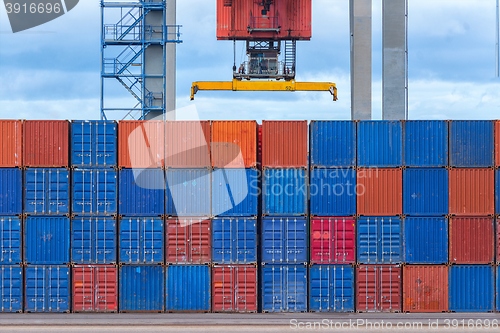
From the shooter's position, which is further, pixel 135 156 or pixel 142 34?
pixel 142 34

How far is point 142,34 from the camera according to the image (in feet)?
176

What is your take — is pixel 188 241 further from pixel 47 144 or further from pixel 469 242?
pixel 469 242

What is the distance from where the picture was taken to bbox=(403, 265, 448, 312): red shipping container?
41656 mm

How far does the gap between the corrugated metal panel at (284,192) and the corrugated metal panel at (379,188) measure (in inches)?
105

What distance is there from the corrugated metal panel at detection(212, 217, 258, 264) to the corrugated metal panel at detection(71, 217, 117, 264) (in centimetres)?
486

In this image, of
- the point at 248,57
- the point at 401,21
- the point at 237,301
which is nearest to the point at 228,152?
the point at 237,301

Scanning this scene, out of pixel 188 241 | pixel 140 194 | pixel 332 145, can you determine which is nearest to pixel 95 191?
pixel 140 194

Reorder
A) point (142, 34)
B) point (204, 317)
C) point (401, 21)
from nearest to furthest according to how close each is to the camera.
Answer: point (204, 317)
point (142, 34)
point (401, 21)

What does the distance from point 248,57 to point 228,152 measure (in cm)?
1574

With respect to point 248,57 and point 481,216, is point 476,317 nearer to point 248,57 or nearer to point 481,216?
point 481,216

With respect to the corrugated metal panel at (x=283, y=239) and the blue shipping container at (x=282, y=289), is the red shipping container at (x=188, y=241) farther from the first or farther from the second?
the blue shipping container at (x=282, y=289)

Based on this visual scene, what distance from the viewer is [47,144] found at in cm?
4169

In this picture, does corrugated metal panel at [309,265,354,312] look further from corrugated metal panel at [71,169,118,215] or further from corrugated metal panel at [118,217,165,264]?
corrugated metal panel at [71,169,118,215]

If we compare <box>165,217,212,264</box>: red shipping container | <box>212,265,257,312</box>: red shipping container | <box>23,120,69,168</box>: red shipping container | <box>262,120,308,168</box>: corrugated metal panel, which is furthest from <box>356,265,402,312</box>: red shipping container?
<box>23,120,69,168</box>: red shipping container
